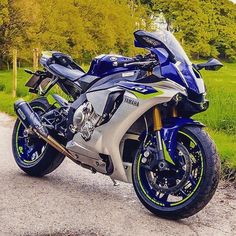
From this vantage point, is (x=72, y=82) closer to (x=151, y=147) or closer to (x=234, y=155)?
(x=151, y=147)

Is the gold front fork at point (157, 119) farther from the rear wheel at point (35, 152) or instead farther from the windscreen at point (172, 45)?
the rear wheel at point (35, 152)

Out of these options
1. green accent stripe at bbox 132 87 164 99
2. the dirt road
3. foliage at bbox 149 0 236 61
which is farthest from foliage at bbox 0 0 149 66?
green accent stripe at bbox 132 87 164 99

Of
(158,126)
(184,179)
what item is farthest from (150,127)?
(184,179)

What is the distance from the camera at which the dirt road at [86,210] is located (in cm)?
380

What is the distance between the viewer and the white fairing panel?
4035 millimetres

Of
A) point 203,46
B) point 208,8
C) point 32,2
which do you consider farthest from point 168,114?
point 208,8

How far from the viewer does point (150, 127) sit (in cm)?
430

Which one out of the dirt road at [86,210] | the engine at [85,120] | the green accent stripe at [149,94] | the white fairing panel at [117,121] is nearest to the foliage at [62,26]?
the dirt road at [86,210]

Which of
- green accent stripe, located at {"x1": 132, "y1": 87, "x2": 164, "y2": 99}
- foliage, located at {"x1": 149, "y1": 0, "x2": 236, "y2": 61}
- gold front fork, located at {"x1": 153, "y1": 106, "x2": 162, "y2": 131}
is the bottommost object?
foliage, located at {"x1": 149, "y1": 0, "x2": 236, "y2": 61}

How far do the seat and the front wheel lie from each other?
1064 millimetres

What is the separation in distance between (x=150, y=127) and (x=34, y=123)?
1364 mm

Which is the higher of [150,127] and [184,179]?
[150,127]

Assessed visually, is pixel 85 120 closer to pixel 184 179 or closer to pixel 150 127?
pixel 150 127

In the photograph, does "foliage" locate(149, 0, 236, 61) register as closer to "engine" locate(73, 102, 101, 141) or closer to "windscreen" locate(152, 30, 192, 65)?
"engine" locate(73, 102, 101, 141)
